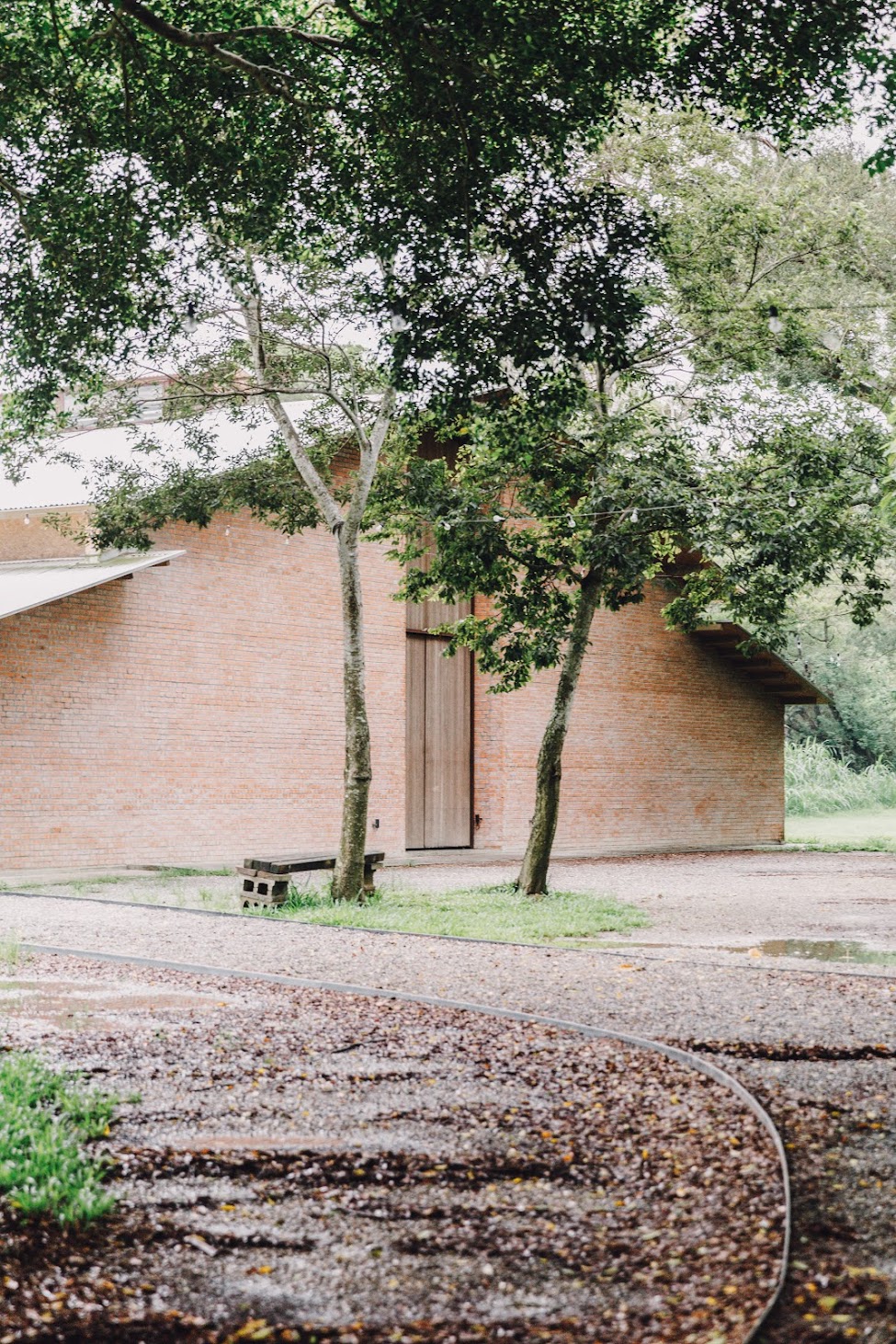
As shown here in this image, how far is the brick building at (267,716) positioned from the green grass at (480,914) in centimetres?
381

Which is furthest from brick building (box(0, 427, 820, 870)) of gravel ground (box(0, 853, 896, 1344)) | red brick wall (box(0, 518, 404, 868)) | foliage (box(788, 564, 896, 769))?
foliage (box(788, 564, 896, 769))

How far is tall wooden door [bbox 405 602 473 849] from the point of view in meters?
21.8

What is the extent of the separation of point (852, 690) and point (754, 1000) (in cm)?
4213

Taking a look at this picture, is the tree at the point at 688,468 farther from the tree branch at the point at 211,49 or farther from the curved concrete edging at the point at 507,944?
the tree branch at the point at 211,49

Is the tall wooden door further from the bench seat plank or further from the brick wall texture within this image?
the bench seat plank

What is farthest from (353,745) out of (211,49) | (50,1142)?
(50,1142)

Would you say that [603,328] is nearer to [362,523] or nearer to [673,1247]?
[673,1247]

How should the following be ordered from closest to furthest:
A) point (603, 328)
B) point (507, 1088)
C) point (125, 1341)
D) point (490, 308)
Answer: point (125, 1341) → point (507, 1088) → point (490, 308) → point (603, 328)

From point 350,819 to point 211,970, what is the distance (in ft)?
15.3

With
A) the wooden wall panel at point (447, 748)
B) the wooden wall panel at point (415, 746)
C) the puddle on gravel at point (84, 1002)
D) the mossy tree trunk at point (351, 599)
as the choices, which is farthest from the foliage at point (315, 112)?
the wooden wall panel at point (447, 748)

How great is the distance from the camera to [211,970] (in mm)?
8406

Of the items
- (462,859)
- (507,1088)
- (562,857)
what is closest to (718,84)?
(507,1088)

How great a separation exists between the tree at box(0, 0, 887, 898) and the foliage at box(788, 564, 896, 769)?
3810cm

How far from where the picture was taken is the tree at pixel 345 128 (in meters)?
6.32
